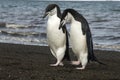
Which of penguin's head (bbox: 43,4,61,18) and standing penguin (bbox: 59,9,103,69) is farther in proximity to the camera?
penguin's head (bbox: 43,4,61,18)

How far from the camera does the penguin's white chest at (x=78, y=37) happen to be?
7.72 metres

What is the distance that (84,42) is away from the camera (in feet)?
25.6

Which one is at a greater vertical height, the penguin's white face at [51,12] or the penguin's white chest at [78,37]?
the penguin's white face at [51,12]

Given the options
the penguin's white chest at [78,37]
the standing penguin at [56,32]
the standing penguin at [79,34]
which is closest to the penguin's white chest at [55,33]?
the standing penguin at [56,32]

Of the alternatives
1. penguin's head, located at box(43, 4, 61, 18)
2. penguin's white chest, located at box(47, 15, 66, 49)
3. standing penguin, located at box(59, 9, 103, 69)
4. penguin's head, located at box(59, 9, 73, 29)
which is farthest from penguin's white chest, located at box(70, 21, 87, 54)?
penguin's head, located at box(43, 4, 61, 18)

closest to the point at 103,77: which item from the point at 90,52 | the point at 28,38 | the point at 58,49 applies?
the point at 90,52

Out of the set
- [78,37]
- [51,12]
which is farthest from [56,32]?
[78,37]

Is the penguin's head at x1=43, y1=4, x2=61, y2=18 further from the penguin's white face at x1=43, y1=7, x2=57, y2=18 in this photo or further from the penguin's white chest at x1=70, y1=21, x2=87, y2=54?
the penguin's white chest at x1=70, y1=21, x2=87, y2=54

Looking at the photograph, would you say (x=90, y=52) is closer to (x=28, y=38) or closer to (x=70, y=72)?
(x=70, y=72)

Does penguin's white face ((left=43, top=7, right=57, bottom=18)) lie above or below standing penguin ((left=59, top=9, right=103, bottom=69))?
above

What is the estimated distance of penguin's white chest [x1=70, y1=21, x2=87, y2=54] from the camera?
304 inches

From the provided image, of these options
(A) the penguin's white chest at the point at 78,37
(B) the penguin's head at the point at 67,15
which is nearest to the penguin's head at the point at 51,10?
(B) the penguin's head at the point at 67,15

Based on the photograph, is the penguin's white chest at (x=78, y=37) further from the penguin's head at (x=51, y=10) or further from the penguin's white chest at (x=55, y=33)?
the penguin's head at (x=51, y=10)

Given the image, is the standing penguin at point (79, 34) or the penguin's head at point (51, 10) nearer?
the standing penguin at point (79, 34)
